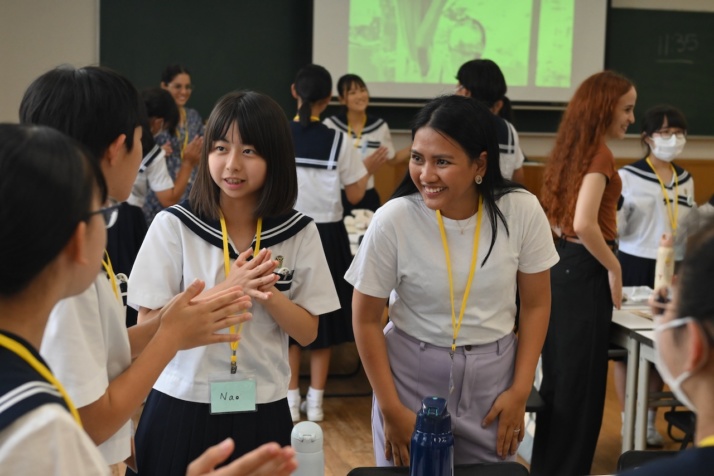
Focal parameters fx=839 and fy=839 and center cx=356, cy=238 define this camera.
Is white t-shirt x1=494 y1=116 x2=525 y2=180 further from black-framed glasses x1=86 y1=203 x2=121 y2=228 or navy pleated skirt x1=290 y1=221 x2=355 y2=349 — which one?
black-framed glasses x1=86 y1=203 x2=121 y2=228

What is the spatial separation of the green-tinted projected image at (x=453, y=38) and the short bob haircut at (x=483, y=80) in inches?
111

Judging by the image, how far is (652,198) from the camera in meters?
4.48

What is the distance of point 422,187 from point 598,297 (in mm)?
1411

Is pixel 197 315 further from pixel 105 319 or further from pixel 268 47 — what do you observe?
pixel 268 47

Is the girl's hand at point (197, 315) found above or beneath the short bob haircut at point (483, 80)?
beneath

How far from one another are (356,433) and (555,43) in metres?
4.50

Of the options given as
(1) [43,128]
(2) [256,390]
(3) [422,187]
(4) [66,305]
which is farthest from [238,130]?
(1) [43,128]

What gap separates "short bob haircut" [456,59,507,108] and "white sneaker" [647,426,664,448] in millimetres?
1734

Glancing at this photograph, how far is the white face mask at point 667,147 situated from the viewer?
4373mm

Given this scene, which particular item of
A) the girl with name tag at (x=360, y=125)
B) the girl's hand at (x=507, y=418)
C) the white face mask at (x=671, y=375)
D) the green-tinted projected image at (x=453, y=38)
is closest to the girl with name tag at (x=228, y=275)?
the girl's hand at (x=507, y=418)

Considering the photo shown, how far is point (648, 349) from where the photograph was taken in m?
3.11

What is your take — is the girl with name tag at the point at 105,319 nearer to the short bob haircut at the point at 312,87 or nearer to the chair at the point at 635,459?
the chair at the point at 635,459

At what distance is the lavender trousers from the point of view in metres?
2.02

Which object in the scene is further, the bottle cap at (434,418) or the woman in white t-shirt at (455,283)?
the woman in white t-shirt at (455,283)
